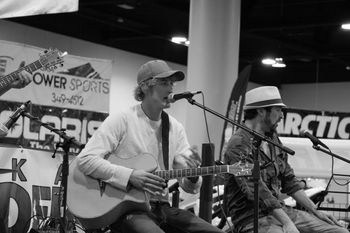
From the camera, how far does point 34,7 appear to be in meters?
5.47

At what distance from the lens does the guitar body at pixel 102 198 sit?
13.0ft

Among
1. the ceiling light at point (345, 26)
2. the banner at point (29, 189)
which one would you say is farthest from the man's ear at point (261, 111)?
the ceiling light at point (345, 26)

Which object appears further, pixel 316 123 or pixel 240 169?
pixel 316 123

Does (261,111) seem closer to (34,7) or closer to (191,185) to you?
(191,185)

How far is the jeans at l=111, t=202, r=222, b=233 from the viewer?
384cm

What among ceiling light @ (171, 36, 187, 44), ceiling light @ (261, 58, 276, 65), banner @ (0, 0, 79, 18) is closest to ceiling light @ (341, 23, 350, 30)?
ceiling light @ (171, 36, 187, 44)

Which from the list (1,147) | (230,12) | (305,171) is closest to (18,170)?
(1,147)

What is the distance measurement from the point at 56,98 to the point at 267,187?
3308 mm

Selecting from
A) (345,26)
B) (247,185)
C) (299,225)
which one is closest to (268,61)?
(345,26)

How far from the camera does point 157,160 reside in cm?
A: 425

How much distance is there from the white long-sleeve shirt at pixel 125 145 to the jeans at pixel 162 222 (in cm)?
20

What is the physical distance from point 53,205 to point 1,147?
783 millimetres

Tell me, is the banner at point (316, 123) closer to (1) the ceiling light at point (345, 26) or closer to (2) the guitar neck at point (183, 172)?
(1) the ceiling light at point (345, 26)

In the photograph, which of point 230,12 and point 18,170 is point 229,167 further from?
point 230,12
